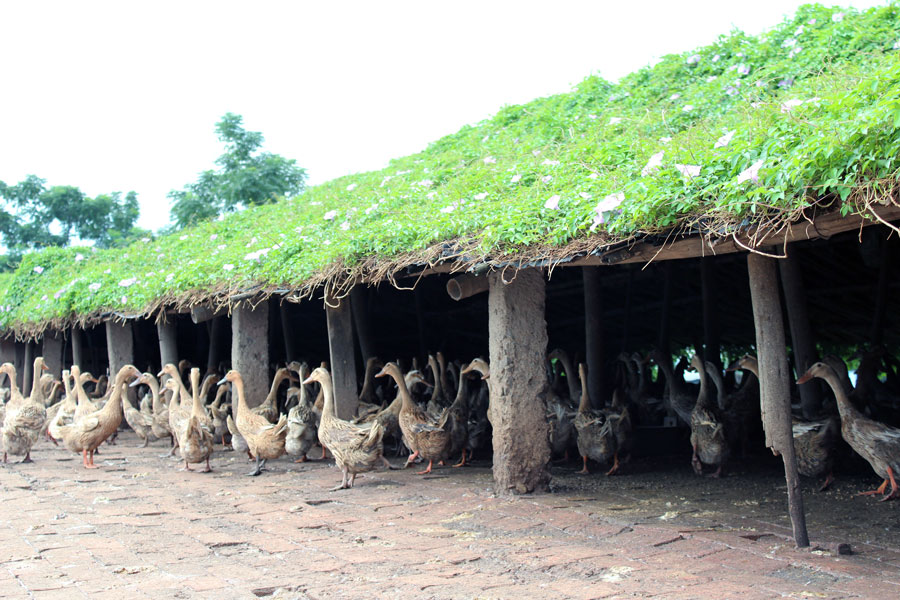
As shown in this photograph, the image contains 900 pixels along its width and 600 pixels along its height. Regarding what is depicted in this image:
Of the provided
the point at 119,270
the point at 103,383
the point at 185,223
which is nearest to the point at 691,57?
the point at 119,270

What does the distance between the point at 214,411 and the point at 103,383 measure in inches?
227

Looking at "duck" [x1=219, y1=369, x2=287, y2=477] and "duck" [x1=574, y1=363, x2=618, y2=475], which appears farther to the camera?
"duck" [x1=219, y1=369, x2=287, y2=477]

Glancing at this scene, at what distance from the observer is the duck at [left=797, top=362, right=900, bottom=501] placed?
7.01m

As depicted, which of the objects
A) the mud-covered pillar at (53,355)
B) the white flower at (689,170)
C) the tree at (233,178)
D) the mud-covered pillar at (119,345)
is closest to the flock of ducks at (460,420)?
the mud-covered pillar at (119,345)

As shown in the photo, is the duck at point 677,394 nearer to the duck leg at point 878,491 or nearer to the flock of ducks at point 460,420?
the flock of ducks at point 460,420

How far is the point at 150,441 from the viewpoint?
14102mm

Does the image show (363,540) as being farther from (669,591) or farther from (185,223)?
(185,223)

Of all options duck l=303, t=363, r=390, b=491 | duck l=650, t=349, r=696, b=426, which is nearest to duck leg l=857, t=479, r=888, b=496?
duck l=650, t=349, r=696, b=426

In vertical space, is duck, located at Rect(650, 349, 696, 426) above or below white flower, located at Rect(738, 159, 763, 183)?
below

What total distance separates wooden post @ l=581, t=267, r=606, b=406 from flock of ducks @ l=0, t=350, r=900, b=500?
0.93 ft

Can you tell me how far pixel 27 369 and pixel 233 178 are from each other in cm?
1164

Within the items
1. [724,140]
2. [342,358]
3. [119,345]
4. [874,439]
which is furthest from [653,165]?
[119,345]

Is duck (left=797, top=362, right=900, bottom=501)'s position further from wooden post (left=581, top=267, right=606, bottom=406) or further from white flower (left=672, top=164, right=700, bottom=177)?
wooden post (left=581, top=267, right=606, bottom=406)

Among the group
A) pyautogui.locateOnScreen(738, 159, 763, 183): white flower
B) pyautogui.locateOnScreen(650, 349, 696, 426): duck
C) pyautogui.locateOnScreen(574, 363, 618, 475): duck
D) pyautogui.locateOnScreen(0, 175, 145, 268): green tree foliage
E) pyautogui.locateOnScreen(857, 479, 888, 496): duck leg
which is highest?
pyautogui.locateOnScreen(0, 175, 145, 268): green tree foliage
